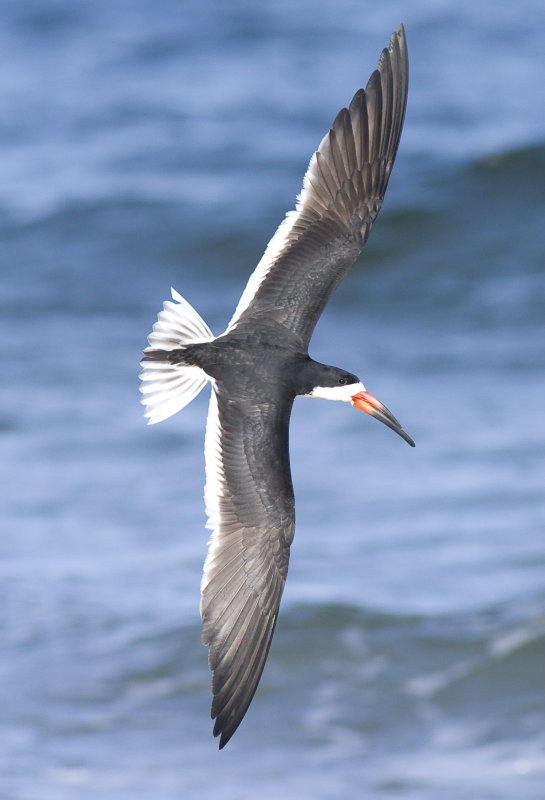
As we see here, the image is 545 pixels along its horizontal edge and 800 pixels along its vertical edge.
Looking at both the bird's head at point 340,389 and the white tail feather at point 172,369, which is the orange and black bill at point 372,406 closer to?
the bird's head at point 340,389

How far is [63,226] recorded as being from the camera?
49.3 feet

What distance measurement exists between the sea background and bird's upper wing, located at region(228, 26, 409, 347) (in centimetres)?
333

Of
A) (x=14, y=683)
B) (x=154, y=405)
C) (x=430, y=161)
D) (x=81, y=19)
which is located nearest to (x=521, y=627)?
(x=14, y=683)

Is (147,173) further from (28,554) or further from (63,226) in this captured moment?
(28,554)

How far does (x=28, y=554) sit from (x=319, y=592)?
7.46ft

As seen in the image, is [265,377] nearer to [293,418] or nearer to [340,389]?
[340,389]

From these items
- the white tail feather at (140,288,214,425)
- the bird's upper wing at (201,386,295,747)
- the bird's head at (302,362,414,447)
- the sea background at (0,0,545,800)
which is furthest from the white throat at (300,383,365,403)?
the sea background at (0,0,545,800)

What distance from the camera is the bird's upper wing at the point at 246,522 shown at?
511 cm

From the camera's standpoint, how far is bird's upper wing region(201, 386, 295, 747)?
5.11m

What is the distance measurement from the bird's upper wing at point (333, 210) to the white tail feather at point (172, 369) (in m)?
0.18

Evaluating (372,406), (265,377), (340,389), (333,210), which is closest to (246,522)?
(265,377)

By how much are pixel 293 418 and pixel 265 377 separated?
643cm

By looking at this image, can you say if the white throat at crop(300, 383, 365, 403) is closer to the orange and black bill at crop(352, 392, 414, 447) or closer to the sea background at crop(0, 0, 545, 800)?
the orange and black bill at crop(352, 392, 414, 447)

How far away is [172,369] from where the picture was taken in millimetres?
5711
